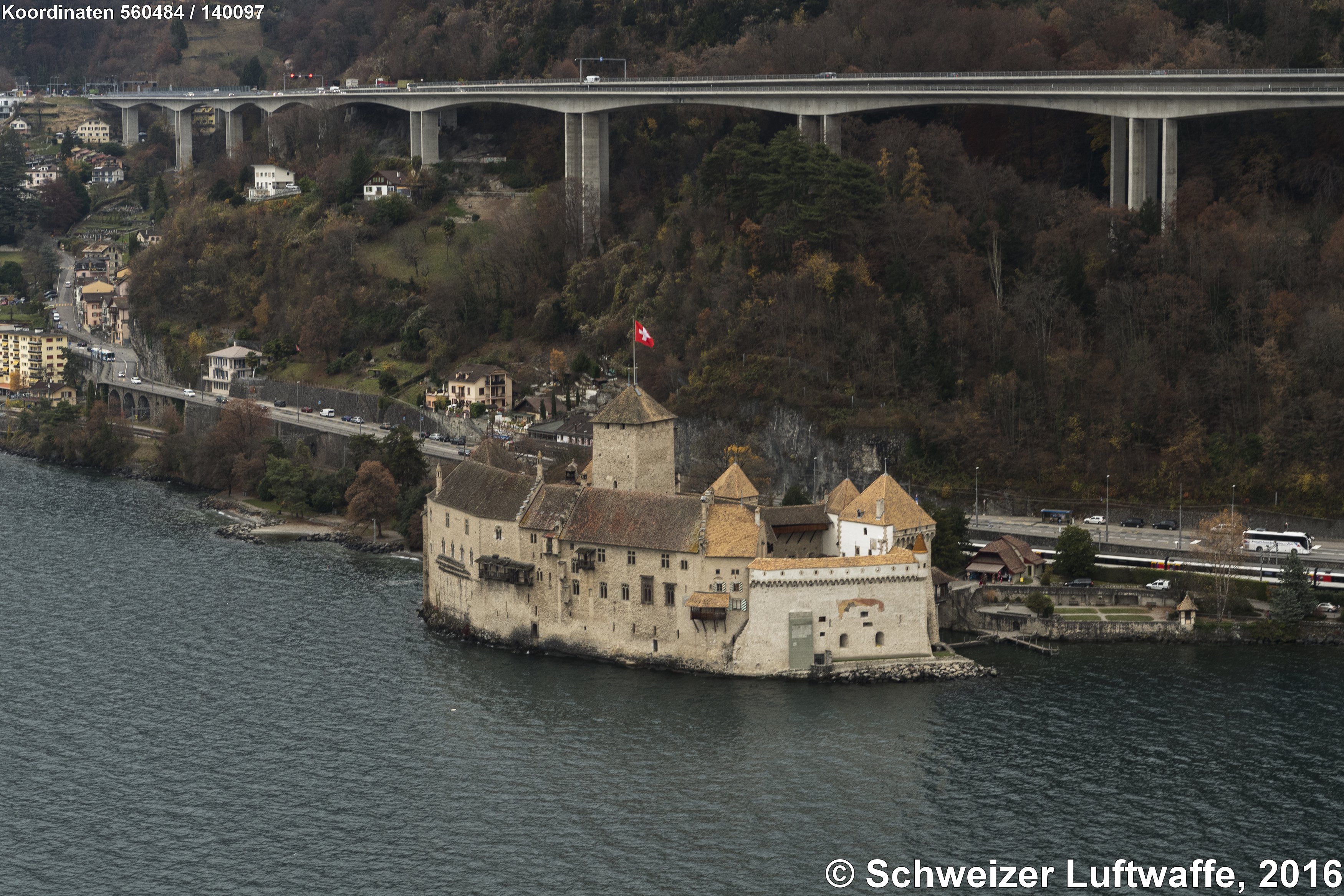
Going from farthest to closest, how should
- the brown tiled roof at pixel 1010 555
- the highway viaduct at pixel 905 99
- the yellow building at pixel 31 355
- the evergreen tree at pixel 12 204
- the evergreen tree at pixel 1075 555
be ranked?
the evergreen tree at pixel 12 204, the yellow building at pixel 31 355, the highway viaduct at pixel 905 99, the brown tiled roof at pixel 1010 555, the evergreen tree at pixel 1075 555

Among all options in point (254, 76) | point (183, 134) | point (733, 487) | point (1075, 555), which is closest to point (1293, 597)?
point (1075, 555)

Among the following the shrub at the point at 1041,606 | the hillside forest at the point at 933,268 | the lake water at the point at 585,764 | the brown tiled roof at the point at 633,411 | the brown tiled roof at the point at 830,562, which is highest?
the hillside forest at the point at 933,268

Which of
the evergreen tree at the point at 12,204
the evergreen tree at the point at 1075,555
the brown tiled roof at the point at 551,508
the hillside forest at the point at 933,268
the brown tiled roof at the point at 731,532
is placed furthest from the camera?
the evergreen tree at the point at 12,204

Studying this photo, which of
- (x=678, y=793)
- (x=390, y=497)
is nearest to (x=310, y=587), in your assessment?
(x=390, y=497)

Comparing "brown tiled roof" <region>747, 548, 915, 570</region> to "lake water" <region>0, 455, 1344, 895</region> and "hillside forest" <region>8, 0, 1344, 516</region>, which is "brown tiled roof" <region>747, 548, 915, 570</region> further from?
"hillside forest" <region>8, 0, 1344, 516</region>

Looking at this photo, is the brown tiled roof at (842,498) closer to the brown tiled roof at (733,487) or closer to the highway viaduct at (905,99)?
the brown tiled roof at (733,487)

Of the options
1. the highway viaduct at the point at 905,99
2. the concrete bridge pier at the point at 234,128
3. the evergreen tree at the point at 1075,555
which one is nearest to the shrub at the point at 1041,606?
the evergreen tree at the point at 1075,555

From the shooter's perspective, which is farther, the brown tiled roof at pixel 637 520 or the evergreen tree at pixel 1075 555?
the evergreen tree at pixel 1075 555

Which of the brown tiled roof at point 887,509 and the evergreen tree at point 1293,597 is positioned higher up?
the brown tiled roof at point 887,509
